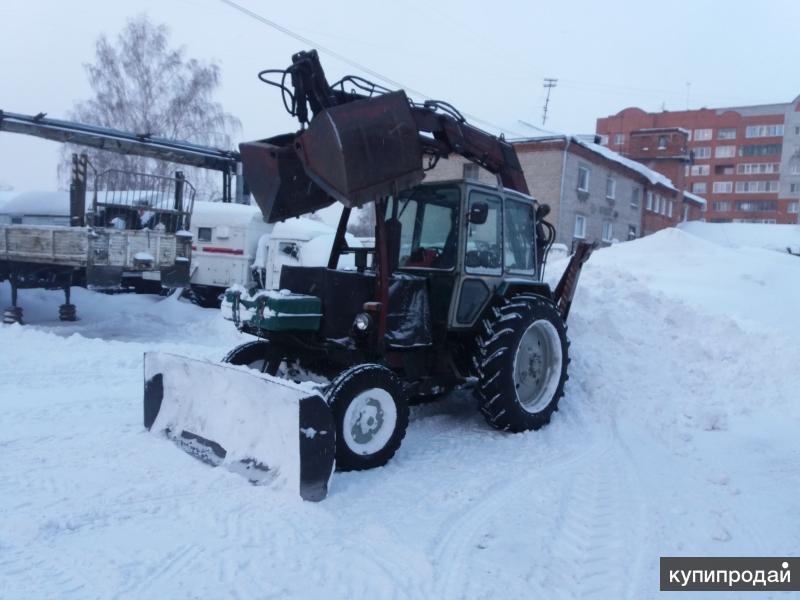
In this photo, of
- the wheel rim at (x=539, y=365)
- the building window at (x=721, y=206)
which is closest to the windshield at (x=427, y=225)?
the wheel rim at (x=539, y=365)

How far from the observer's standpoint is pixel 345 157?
Answer: 4379mm

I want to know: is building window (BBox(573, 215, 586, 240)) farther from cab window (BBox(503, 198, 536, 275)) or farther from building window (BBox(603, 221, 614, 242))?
cab window (BBox(503, 198, 536, 275))

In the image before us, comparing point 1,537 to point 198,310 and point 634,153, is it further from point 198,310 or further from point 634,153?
point 634,153

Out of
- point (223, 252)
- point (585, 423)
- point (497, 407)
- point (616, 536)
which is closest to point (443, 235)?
point (497, 407)

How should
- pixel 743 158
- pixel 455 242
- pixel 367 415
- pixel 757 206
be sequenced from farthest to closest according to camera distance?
pixel 743 158, pixel 757 206, pixel 455 242, pixel 367 415

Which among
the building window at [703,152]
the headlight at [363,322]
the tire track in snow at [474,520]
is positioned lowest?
the tire track in snow at [474,520]

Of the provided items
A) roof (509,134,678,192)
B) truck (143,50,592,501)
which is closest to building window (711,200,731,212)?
roof (509,134,678,192)

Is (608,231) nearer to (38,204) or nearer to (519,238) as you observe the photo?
(38,204)

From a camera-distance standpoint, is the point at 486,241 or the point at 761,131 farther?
the point at 761,131

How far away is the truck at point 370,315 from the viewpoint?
14.3 feet

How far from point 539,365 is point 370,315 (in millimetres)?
2144

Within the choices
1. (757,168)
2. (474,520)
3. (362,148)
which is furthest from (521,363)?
(757,168)

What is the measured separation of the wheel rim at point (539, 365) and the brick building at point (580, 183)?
14010 millimetres

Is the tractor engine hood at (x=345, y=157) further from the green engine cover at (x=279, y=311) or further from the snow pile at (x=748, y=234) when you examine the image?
the snow pile at (x=748, y=234)
